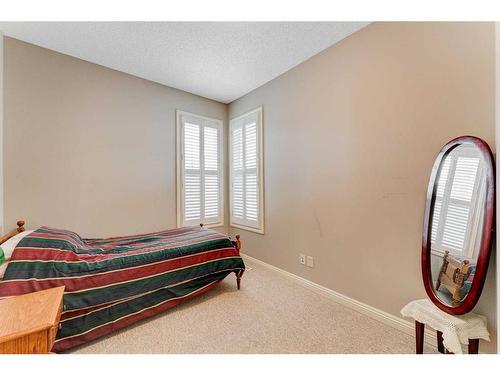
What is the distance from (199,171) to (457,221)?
299 cm

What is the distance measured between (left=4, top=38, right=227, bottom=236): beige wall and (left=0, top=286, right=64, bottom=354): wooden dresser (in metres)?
1.53

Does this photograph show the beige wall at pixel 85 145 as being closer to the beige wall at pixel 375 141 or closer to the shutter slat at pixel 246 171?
the shutter slat at pixel 246 171

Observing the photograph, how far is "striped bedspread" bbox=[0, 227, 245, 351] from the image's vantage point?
1.40 meters

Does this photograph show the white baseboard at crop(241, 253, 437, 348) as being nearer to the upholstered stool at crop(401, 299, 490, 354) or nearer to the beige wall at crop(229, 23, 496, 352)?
the beige wall at crop(229, 23, 496, 352)

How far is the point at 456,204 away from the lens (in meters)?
1.43

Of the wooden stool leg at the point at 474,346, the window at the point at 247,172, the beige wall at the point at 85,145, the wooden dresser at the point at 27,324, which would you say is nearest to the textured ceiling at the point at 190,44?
the beige wall at the point at 85,145

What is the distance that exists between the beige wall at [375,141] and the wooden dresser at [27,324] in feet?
7.21

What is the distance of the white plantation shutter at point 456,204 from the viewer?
1350 mm

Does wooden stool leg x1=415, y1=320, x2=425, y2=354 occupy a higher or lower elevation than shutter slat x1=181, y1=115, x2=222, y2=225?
lower

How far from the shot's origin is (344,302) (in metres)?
2.11

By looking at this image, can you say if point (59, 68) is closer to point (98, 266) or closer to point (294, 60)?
point (98, 266)

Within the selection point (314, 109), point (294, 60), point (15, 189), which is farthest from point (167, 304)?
point (294, 60)

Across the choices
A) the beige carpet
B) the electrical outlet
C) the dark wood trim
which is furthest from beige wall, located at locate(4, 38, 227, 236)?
the dark wood trim
